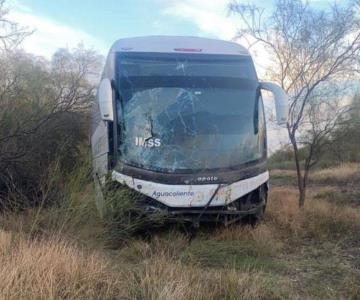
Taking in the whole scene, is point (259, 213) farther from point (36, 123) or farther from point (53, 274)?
point (53, 274)

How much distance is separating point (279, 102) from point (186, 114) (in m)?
1.75

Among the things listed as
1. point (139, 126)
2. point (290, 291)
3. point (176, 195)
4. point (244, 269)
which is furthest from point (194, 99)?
point (290, 291)

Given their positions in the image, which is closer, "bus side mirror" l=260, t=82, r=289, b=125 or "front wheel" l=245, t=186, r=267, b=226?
"front wheel" l=245, t=186, r=267, b=226

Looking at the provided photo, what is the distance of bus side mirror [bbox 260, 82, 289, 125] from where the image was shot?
30.8 ft

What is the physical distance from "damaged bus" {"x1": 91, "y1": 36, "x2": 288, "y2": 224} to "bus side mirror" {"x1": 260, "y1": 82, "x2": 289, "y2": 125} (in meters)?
0.02

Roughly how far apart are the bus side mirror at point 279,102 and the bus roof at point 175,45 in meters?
0.73

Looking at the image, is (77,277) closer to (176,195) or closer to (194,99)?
(176,195)

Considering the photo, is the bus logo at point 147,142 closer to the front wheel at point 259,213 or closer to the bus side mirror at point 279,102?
the front wheel at point 259,213

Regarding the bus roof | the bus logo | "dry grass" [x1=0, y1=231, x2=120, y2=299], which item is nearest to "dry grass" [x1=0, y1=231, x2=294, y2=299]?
"dry grass" [x1=0, y1=231, x2=120, y2=299]

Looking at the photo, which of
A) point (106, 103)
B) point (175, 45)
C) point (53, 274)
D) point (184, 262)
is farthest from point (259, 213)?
point (53, 274)

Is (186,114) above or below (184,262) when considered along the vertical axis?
above

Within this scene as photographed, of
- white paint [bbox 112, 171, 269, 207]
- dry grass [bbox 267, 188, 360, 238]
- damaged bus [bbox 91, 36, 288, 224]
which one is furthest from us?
dry grass [bbox 267, 188, 360, 238]

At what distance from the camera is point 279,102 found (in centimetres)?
948

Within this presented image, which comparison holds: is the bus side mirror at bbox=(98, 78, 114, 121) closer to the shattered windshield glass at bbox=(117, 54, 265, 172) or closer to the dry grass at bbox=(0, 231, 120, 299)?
the shattered windshield glass at bbox=(117, 54, 265, 172)
